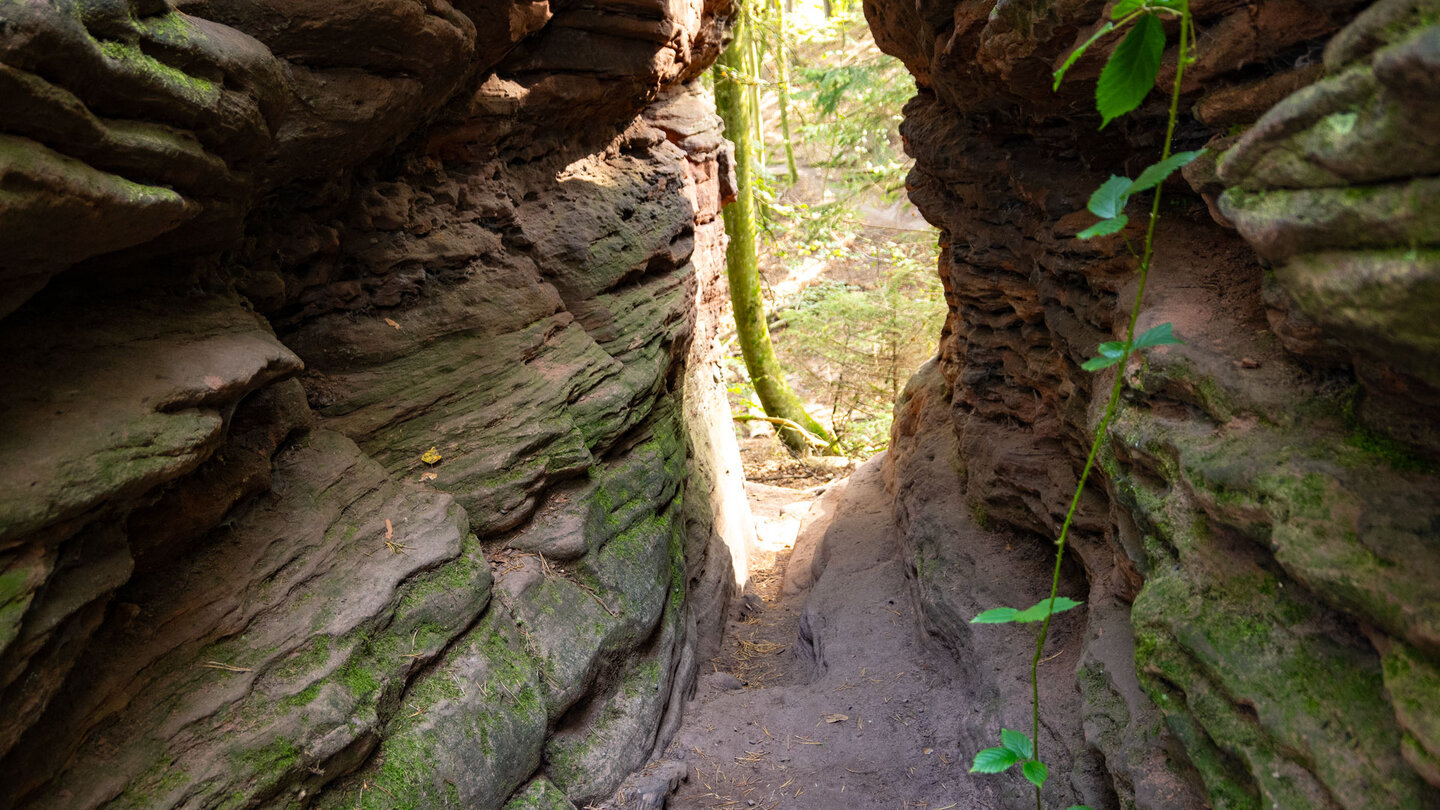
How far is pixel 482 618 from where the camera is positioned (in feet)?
14.6

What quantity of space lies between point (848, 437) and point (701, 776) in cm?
1112

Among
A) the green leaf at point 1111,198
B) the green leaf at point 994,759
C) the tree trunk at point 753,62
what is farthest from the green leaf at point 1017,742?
the tree trunk at point 753,62

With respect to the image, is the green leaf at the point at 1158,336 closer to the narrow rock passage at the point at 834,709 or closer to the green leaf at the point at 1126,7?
the green leaf at the point at 1126,7

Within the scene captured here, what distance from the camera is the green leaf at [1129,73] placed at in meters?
2.53

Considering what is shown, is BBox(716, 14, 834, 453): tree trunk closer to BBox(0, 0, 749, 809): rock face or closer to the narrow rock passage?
BBox(0, 0, 749, 809): rock face

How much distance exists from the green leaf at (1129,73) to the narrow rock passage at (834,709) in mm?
3777

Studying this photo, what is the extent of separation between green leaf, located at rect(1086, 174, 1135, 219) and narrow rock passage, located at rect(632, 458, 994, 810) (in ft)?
11.4

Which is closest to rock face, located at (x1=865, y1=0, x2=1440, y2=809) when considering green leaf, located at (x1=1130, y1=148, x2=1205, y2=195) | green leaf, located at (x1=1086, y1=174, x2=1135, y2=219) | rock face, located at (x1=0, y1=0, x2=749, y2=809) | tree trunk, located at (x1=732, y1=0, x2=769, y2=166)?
green leaf, located at (x1=1130, y1=148, x2=1205, y2=195)

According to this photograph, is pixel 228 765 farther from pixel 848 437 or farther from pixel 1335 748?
pixel 848 437

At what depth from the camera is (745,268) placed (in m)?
13.7

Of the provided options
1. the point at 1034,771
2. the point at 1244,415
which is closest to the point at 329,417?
the point at 1034,771

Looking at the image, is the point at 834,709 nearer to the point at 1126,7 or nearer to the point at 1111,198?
the point at 1111,198

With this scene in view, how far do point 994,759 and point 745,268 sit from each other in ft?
37.0

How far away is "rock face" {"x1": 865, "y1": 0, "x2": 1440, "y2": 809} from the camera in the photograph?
2010mm
